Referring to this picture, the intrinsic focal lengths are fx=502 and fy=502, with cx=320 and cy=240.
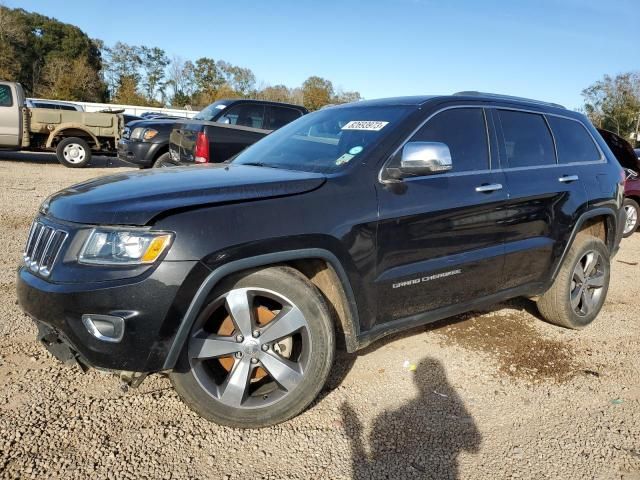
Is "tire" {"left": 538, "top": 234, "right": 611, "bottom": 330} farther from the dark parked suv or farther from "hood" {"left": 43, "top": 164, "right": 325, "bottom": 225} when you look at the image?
"hood" {"left": 43, "top": 164, "right": 325, "bottom": 225}

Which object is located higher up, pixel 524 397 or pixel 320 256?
pixel 320 256

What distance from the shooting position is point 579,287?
4.25m

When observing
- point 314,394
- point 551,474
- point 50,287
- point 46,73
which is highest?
point 46,73

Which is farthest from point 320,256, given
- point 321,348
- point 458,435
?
point 458,435

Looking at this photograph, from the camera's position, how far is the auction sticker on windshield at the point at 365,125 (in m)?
3.19

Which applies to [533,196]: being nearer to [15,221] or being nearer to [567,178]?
[567,178]

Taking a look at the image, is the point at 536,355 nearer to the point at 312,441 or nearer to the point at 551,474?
the point at 551,474

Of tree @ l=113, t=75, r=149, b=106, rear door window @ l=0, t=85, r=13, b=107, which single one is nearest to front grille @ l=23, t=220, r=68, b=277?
rear door window @ l=0, t=85, r=13, b=107

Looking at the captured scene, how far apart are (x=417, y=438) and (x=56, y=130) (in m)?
13.5

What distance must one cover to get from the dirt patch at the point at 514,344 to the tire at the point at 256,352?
5.23 feet

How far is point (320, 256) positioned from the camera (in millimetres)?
2578

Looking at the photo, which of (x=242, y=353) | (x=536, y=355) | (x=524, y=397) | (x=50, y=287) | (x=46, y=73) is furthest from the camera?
(x=46, y=73)

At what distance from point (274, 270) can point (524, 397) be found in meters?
1.82

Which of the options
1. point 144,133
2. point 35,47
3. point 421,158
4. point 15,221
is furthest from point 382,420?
point 35,47
